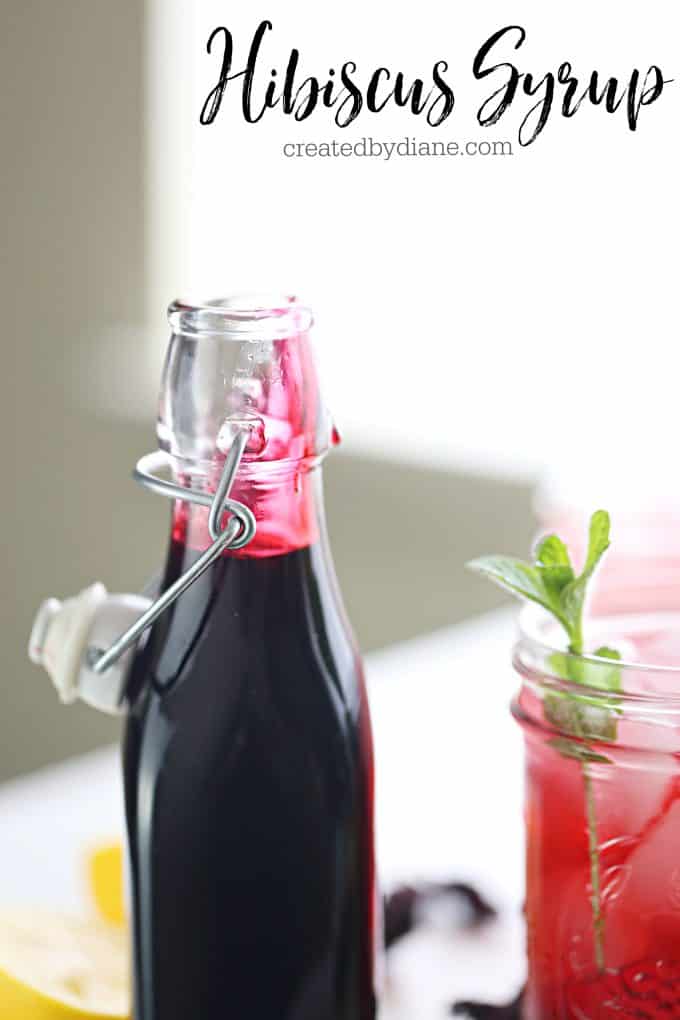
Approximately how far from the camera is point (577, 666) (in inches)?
16.8

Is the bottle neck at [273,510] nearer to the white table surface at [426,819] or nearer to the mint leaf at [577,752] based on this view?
the mint leaf at [577,752]

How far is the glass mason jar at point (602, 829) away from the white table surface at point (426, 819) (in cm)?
11

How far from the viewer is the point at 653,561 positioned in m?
0.74

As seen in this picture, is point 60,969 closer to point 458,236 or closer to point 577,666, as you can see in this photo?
point 577,666

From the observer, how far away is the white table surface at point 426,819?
1.83 feet

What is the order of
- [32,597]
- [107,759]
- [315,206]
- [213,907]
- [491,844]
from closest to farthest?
[213,907] < [491,844] < [107,759] < [315,206] < [32,597]

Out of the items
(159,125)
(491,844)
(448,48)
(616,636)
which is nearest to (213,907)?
(616,636)

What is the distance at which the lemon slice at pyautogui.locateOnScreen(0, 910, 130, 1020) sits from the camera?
1.68 feet

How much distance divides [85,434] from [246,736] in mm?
1811

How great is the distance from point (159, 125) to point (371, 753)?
1730mm

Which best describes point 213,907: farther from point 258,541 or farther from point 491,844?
point 491,844

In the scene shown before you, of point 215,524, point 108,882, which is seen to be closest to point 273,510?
point 215,524

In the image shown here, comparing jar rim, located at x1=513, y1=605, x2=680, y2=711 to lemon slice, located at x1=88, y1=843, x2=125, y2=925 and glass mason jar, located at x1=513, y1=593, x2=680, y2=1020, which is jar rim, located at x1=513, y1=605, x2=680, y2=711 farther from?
lemon slice, located at x1=88, y1=843, x2=125, y2=925

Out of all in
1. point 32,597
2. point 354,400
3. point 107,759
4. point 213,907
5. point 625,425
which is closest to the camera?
point 213,907
